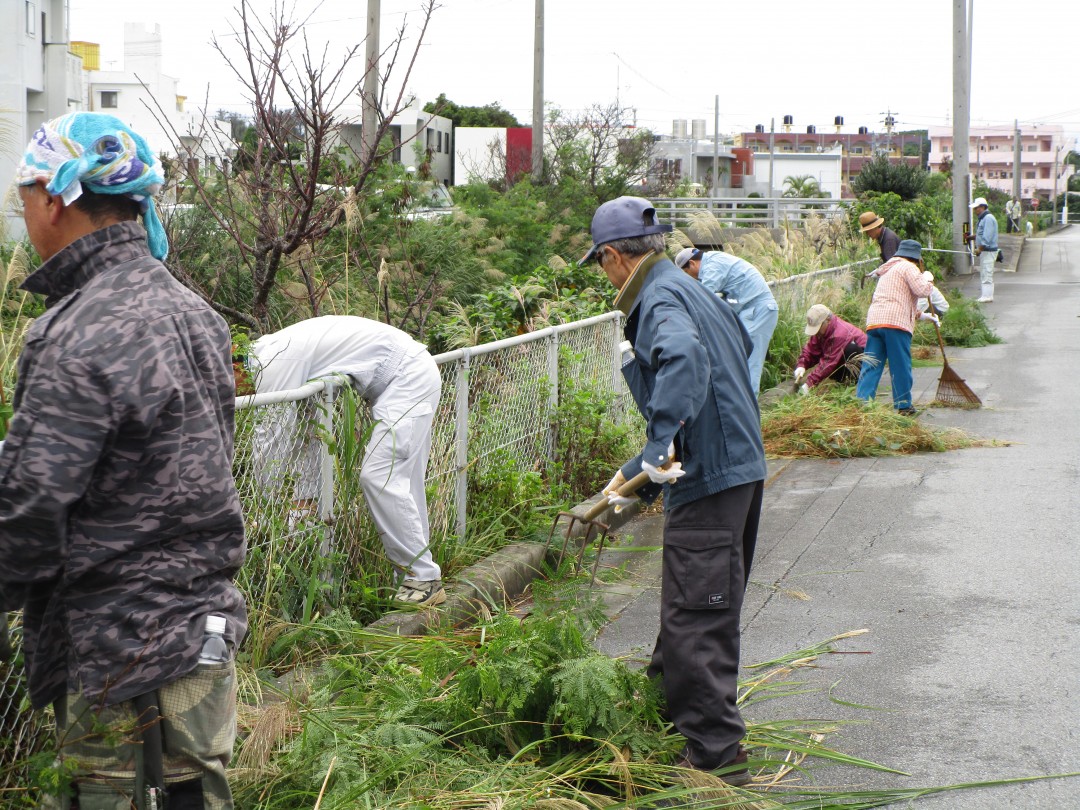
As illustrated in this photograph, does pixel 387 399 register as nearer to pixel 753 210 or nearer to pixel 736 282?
pixel 736 282

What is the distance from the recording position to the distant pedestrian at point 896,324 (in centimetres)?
1068

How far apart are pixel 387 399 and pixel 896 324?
22.1ft

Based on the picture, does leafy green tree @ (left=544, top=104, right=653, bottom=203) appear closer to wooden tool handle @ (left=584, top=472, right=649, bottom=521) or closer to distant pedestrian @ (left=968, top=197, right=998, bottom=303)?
distant pedestrian @ (left=968, top=197, right=998, bottom=303)

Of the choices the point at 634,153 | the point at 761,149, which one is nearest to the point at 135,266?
the point at 634,153

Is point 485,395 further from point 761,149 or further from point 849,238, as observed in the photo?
point 761,149

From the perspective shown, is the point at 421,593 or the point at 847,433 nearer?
the point at 421,593

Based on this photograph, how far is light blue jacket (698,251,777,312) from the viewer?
872 cm

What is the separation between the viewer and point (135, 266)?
244 centimetres

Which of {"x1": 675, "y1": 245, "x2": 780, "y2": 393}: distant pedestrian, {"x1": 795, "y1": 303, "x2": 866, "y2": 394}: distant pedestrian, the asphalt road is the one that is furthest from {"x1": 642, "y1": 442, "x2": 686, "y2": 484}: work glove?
{"x1": 795, "y1": 303, "x2": 866, "y2": 394}: distant pedestrian

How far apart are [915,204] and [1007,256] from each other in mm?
11010

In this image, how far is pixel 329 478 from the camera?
16.6 feet

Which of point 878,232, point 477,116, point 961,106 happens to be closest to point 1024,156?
point 477,116

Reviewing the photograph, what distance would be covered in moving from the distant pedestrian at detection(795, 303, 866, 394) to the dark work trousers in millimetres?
7754

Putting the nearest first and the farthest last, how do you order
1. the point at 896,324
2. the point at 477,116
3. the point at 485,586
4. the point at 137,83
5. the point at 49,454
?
the point at 49,454 < the point at 485,586 < the point at 896,324 < the point at 137,83 < the point at 477,116
